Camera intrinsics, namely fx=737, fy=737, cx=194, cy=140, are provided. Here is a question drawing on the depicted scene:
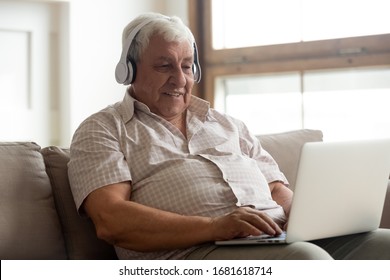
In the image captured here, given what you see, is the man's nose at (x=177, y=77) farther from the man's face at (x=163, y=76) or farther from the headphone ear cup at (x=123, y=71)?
the headphone ear cup at (x=123, y=71)

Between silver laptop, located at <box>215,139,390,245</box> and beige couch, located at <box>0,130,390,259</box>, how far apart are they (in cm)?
43

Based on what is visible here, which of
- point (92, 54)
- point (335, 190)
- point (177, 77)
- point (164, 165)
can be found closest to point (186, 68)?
point (177, 77)

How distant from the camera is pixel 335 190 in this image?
1668mm

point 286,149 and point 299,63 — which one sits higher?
point 299,63

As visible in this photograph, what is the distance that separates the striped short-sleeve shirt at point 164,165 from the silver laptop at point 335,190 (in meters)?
0.21

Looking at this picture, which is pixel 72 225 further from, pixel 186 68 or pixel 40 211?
pixel 186 68

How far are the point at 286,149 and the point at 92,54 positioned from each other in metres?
1.85

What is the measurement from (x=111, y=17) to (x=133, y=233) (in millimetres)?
2532

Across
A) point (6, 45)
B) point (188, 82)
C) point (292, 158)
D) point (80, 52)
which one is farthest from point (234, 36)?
point (188, 82)

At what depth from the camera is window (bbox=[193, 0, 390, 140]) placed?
3500 mm

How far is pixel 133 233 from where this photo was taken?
177 centimetres

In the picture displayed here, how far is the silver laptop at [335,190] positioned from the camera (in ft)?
5.23

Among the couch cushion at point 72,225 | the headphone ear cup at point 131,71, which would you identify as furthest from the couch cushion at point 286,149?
the couch cushion at point 72,225
